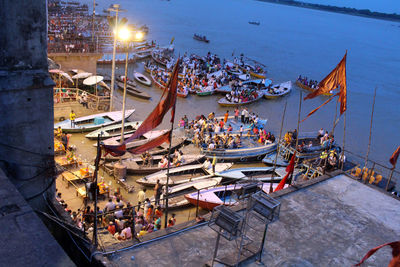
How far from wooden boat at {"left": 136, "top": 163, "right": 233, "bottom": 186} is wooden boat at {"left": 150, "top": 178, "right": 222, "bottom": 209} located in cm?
56

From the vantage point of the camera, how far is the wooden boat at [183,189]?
1738cm

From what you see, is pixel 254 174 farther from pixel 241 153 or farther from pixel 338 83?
pixel 338 83

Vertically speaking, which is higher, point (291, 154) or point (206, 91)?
point (206, 91)

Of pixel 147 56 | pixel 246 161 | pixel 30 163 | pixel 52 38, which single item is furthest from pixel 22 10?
pixel 147 56

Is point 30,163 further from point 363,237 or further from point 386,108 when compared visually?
point 386,108

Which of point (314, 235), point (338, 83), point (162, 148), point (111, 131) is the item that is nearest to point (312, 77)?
point (162, 148)

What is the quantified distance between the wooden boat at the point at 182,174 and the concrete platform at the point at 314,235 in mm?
9182

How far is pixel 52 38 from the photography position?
34.4 metres

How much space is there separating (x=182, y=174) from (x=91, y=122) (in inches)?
322

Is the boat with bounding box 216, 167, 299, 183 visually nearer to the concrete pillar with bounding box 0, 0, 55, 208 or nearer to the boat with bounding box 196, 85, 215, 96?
the concrete pillar with bounding box 0, 0, 55, 208

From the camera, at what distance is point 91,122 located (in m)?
24.5

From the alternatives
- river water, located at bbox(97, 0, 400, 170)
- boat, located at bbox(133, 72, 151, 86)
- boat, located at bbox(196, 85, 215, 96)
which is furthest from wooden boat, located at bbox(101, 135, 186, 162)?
boat, located at bbox(133, 72, 151, 86)

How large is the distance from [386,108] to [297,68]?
64.8 feet

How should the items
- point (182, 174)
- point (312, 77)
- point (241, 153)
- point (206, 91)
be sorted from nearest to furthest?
point (182, 174), point (241, 153), point (206, 91), point (312, 77)
